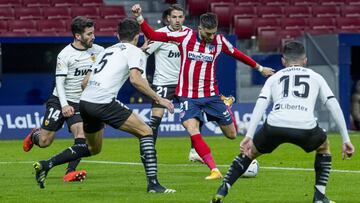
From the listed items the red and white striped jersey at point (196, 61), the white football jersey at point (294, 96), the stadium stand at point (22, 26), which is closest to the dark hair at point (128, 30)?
the white football jersey at point (294, 96)

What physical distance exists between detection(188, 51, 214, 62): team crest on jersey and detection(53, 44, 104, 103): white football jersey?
1.31 meters

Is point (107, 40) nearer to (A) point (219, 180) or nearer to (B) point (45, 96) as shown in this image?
(B) point (45, 96)

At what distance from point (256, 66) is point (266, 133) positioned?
463 centimetres

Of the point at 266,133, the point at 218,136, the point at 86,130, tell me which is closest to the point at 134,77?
the point at 86,130

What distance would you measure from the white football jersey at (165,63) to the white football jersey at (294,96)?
21.5ft

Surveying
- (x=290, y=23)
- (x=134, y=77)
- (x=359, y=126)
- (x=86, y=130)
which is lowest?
(x=359, y=126)

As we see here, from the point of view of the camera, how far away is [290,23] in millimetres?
32562

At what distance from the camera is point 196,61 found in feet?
50.9

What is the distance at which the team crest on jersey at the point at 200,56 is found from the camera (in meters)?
15.5

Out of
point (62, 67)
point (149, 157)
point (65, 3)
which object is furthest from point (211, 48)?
point (65, 3)

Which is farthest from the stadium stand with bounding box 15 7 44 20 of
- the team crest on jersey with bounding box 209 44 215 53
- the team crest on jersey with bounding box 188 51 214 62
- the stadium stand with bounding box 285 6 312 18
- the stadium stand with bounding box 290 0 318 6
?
the team crest on jersey with bounding box 209 44 215 53

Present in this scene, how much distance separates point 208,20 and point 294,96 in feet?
12.7

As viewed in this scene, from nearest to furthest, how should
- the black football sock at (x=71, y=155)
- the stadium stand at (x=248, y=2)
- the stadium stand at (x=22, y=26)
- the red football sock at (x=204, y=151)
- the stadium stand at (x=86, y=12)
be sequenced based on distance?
1. the black football sock at (x=71, y=155)
2. the red football sock at (x=204, y=151)
3. the stadium stand at (x=22, y=26)
4. the stadium stand at (x=86, y=12)
5. the stadium stand at (x=248, y=2)

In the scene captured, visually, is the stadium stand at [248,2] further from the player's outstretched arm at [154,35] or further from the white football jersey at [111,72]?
the white football jersey at [111,72]
